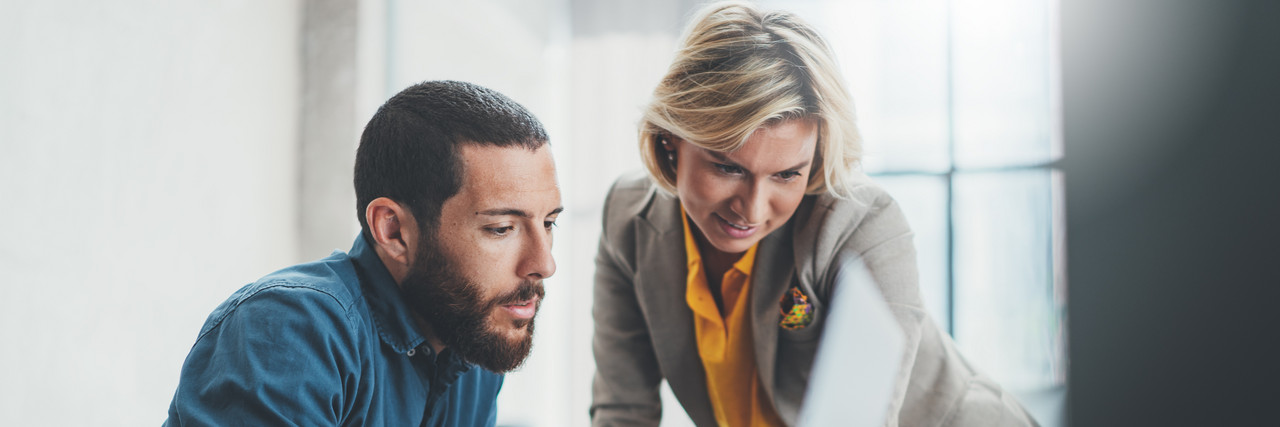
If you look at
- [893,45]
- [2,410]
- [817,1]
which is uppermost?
[817,1]

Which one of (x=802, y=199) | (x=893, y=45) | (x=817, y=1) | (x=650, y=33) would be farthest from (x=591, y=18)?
(x=802, y=199)

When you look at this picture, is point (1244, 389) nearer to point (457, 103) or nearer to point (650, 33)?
point (457, 103)

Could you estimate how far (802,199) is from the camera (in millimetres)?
1202

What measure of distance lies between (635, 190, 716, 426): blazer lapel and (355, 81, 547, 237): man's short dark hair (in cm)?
34

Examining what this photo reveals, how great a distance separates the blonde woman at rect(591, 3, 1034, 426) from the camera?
1.07 metres

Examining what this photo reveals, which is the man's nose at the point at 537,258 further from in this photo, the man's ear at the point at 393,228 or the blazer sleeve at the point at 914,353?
the blazer sleeve at the point at 914,353

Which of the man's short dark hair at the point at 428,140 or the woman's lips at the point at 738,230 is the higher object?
the man's short dark hair at the point at 428,140

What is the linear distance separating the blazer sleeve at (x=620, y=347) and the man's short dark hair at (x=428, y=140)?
397mm

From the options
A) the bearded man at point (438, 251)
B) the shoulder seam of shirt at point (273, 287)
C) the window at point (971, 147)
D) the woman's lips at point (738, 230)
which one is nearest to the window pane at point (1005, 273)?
the window at point (971, 147)

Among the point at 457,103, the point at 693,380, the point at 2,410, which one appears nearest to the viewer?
the point at 457,103

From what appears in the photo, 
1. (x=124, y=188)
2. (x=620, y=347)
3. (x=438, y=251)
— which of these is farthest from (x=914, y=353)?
(x=124, y=188)

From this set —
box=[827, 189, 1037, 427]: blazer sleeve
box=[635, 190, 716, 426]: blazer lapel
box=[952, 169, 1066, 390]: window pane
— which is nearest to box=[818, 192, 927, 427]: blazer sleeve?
box=[827, 189, 1037, 427]: blazer sleeve

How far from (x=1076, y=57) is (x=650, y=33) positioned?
273 cm

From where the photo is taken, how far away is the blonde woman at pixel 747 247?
1.07 meters
